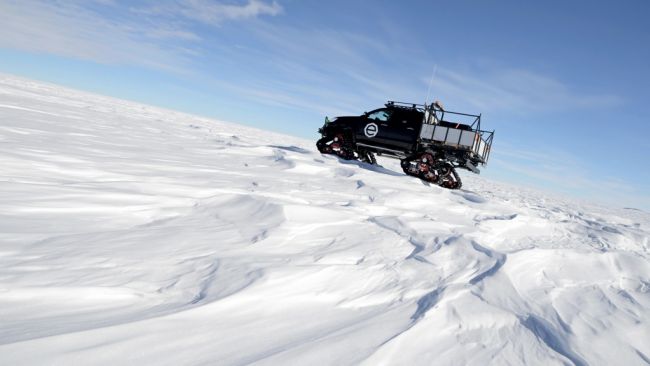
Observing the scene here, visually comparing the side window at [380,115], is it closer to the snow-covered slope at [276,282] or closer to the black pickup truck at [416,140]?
the black pickup truck at [416,140]

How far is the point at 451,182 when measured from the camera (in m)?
11.0

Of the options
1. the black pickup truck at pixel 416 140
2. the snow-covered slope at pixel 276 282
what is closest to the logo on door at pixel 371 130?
the black pickup truck at pixel 416 140

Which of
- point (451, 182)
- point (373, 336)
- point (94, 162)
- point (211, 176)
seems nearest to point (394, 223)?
point (373, 336)

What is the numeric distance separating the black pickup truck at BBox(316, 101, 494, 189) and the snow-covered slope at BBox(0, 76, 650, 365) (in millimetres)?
5828

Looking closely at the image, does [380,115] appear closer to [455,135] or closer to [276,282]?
[455,135]

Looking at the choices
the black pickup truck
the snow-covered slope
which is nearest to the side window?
the black pickup truck

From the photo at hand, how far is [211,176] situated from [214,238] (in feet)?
8.60

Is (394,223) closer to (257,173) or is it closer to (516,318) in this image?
(516,318)

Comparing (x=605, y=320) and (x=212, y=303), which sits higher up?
(x=605, y=320)

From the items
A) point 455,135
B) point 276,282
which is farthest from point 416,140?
point 276,282

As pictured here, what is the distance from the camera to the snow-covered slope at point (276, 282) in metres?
1.66

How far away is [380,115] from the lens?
1145 centimetres

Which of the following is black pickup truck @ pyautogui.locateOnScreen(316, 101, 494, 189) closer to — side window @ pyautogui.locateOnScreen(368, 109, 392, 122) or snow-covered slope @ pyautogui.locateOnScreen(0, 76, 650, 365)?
side window @ pyautogui.locateOnScreen(368, 109, 392, 122)

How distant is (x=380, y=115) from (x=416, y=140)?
1.41 m
